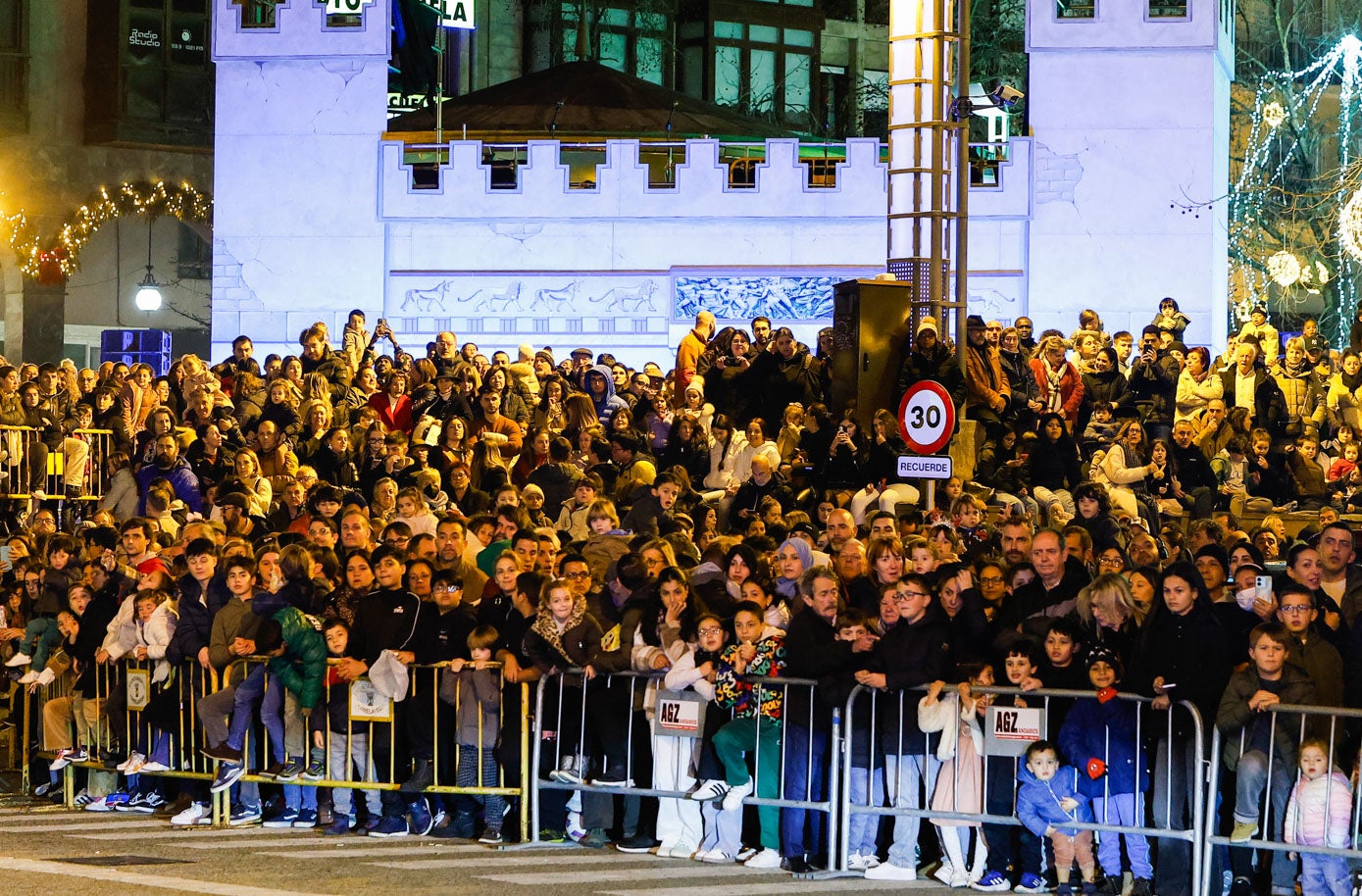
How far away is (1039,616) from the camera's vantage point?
11.6 meters

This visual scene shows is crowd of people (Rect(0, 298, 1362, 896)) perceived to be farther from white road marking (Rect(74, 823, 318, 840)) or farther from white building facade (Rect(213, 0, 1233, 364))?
white building facade (Rect(213, 0, 1233, 364))

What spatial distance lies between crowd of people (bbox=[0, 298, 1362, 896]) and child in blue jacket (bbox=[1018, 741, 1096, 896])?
16 mm

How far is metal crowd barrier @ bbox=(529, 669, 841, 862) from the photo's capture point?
38.4ft

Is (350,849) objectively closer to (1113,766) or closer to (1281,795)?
(1113,766)

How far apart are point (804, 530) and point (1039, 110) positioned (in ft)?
46.9

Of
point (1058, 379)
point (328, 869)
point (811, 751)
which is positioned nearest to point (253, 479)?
point (328, 869)

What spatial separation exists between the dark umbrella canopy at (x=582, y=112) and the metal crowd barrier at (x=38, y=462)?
938 centimetres

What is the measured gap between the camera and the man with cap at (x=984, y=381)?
18.9m

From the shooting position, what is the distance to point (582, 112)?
31.2 meters

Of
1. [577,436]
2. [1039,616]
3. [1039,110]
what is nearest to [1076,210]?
[1039,110]

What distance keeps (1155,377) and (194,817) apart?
35.4 feet

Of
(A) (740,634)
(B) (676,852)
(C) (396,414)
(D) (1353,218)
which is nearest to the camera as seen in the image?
(A) (740,634)

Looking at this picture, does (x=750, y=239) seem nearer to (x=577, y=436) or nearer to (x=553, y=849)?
(x=577, y=436)

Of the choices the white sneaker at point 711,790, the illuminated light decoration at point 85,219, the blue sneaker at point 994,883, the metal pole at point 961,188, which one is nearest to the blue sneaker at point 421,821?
the white sneaker at point 711,790
